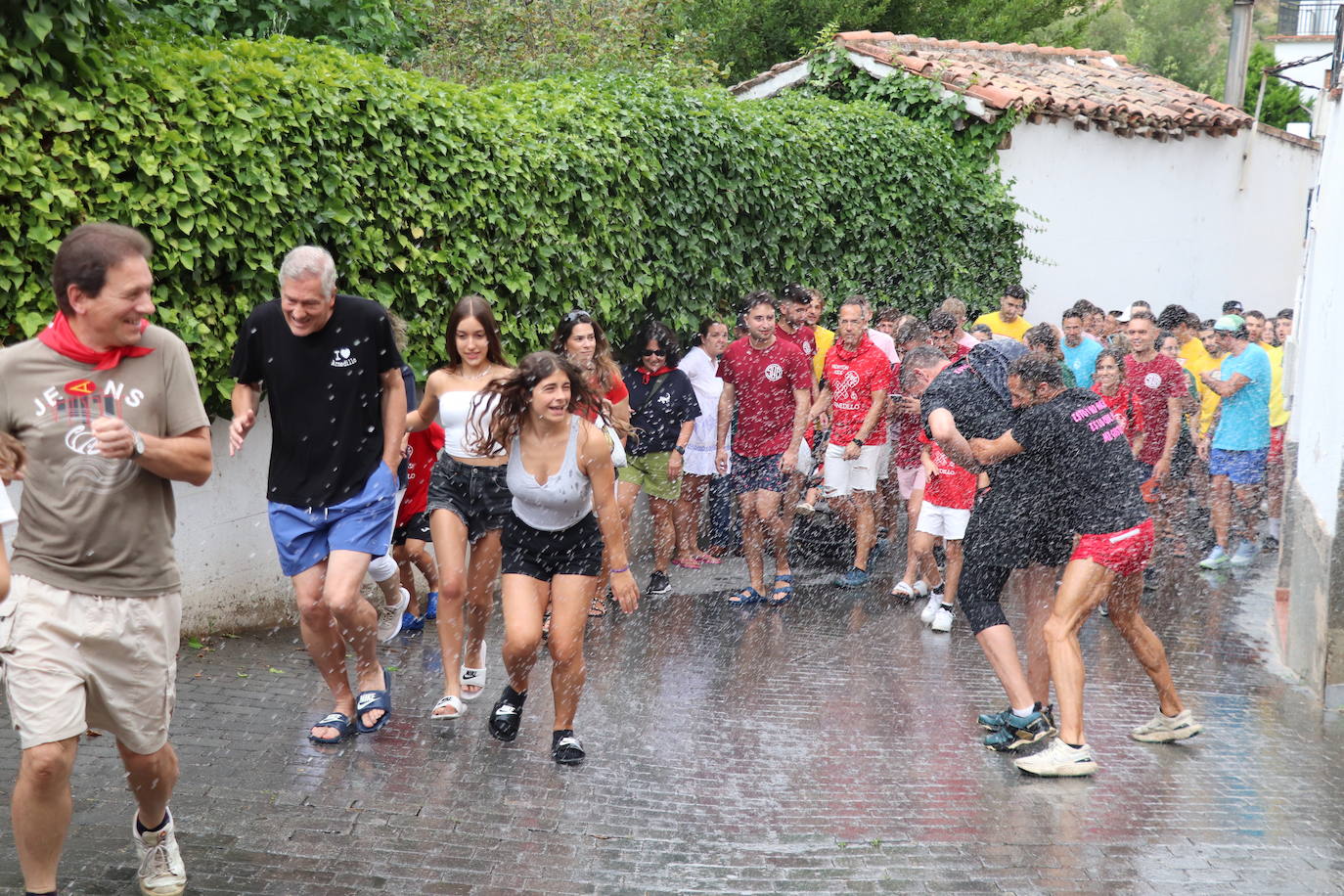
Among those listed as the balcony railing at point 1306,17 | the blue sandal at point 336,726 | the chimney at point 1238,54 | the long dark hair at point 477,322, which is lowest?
the blue sandal at point 336,726

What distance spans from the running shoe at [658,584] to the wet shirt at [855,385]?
1700mm

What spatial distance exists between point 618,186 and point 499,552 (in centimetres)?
419

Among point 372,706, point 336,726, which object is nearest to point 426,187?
point 372,706

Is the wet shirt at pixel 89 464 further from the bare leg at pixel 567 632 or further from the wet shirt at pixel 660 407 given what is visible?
the wet shirt at pixel 660 407

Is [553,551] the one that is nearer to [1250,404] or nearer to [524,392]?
[524,392]

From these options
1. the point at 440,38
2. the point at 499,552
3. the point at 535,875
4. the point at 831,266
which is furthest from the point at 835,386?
the point at 440,38

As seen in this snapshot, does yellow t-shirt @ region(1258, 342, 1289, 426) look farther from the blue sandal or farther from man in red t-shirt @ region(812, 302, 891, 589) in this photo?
the blue sandal

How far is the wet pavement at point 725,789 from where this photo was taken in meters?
5.01

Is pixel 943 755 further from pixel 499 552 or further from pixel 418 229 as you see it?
pixel 418 229

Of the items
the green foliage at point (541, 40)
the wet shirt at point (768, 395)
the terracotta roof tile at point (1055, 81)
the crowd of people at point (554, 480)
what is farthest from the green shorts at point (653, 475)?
the terracotta roof tile at point (1055, 81)

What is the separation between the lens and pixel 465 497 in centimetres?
671

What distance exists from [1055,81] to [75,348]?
16.9m

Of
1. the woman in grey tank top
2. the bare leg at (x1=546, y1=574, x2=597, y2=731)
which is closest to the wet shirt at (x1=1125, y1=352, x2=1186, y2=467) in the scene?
the woman in grey tank top

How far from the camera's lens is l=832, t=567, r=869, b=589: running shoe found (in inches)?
407
